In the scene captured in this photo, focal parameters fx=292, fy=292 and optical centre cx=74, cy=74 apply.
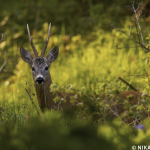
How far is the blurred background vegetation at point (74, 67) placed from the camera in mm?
1316

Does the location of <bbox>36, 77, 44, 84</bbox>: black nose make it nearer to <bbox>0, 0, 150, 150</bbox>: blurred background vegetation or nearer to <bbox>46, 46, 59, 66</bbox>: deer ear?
<bbox>0, 0, 150, 150</bbox>: blurred background vegetation

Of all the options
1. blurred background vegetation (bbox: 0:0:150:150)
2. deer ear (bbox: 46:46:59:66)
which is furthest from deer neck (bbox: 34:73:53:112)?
deer ear (bbox: 46:46:59:66)

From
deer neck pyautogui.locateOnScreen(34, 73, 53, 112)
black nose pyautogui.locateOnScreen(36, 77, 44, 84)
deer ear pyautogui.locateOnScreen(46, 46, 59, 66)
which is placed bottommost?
deer neck pyautogui.locateOnScreen(34, 73, 53, 112)

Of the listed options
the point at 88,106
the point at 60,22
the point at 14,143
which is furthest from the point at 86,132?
the point at 60,22

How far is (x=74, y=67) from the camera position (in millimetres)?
5395

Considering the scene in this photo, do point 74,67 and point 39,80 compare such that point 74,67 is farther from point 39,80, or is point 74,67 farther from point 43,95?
point 39,80

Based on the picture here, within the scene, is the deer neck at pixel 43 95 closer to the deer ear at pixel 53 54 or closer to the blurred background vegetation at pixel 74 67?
the blurred background vegetation at pixel 74 67

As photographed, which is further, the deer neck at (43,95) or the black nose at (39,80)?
the deer neck at (43,95)

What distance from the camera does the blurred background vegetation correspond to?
1.32 m

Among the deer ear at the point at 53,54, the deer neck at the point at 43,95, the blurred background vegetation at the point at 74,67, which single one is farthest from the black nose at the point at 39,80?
the deer ear at the point at 53,54

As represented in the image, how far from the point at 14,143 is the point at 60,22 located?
771cm

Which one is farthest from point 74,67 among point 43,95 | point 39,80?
point 39,80

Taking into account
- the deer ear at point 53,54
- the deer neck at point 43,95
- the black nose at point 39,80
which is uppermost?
the deer ear at point 53,54

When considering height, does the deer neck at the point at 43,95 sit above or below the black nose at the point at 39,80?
below
